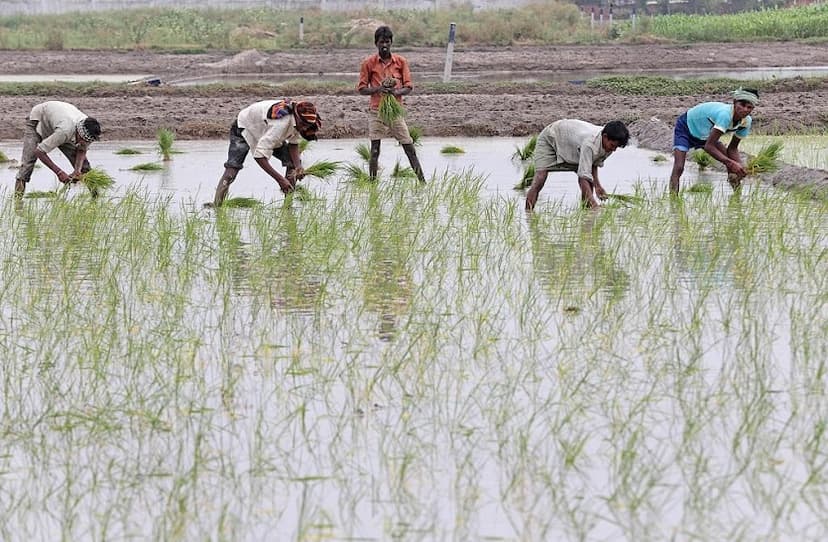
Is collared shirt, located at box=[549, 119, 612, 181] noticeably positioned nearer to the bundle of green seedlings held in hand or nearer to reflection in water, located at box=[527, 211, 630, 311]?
reflection in water, located at box=[527, 211, 630, 311]

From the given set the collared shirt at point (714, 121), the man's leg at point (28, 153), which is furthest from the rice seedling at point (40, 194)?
the collared shirt at point (714, 121)

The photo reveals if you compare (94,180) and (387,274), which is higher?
(387,274)

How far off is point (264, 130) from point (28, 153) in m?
1.84

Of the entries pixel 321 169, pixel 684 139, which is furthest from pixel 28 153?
pixel 684 139

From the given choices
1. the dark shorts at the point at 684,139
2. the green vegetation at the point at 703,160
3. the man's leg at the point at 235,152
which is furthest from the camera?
the green vegetation at the point at 703,160

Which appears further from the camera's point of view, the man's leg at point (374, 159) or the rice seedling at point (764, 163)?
the man's leg at point (374, 159)

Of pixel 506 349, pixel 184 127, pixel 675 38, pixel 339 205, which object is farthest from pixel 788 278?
pixel 675 38

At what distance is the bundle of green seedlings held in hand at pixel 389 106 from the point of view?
10453mm

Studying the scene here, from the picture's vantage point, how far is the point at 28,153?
994 centimetres

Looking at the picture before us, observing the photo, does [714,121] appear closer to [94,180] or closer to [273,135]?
[273,135]

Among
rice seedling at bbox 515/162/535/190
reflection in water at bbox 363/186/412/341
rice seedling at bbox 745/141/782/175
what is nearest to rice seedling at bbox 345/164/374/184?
rice seedling at bbox 515/162/535/190

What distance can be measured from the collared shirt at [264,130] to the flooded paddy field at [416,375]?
1.61ft

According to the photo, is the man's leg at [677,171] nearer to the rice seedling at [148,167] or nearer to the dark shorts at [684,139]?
the dark shorts at [684,139]

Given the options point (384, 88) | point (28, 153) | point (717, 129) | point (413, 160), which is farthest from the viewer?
point (413, 160)
